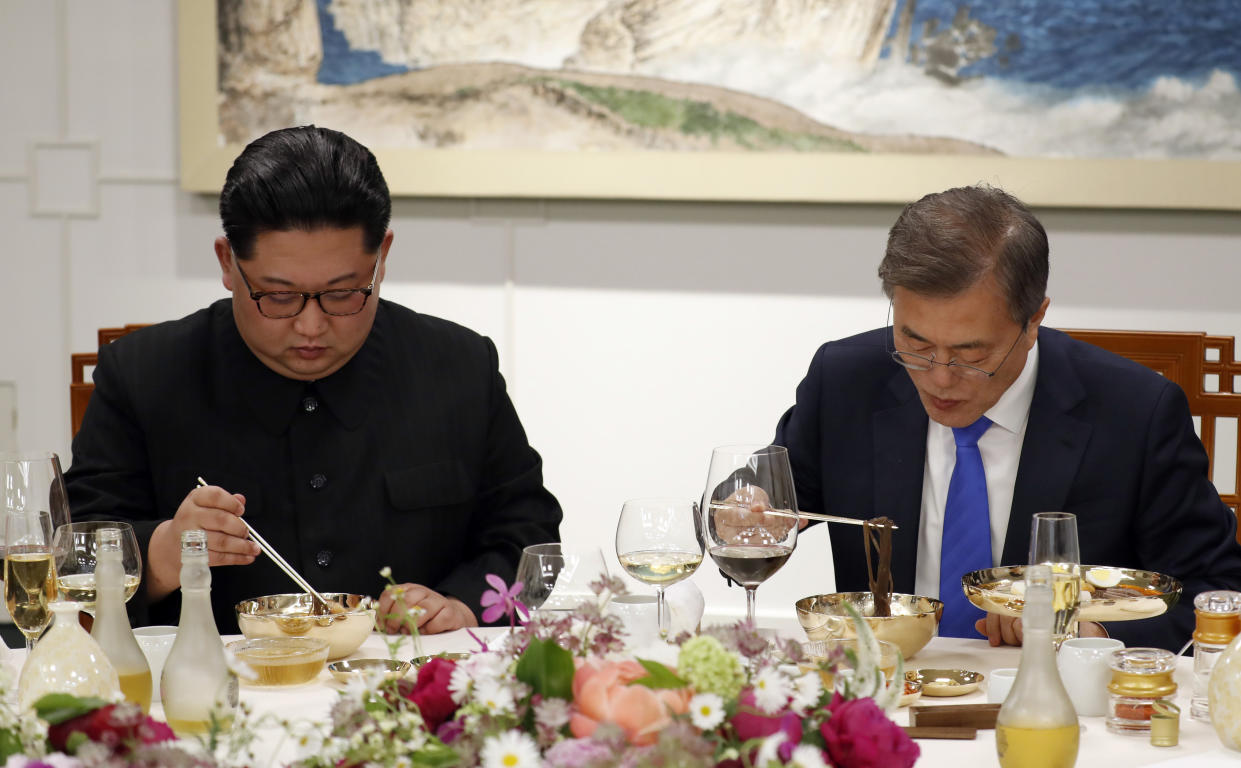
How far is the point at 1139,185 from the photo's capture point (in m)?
3.83

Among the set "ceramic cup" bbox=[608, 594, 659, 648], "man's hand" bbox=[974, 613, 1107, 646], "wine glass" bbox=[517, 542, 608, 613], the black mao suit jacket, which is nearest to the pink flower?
"wine glass" bbox=[517, 542, 608, 613]

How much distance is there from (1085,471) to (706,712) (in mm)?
1610

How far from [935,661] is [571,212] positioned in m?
2.58

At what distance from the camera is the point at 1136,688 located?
1.62 m

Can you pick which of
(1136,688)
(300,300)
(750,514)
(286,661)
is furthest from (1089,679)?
(300,300)

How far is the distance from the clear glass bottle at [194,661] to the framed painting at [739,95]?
2.73 m

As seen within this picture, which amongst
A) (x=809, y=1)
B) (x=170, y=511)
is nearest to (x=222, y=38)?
(x=809, y=1)

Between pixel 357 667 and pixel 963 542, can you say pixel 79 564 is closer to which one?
pixel 357 667

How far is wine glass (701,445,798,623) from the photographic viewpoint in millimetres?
1745

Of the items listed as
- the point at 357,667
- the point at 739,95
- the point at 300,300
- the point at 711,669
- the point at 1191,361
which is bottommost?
the point at 357,667

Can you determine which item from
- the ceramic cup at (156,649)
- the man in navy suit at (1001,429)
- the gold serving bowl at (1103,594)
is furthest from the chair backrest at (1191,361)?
the ceramic cup at (156,649)

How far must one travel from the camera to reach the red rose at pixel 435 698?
44.3 inches

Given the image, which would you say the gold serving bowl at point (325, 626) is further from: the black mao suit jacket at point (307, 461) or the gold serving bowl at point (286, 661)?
the black mao suit jacket at point (307, 461)

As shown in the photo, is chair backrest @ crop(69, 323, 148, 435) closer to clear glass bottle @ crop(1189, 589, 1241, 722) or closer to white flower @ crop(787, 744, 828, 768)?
clear glass bottle @ crop(1189, 589, 1241, 722)
